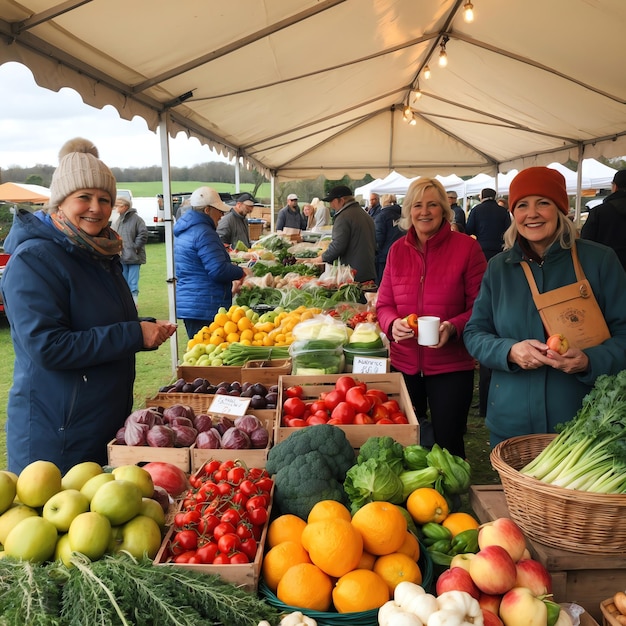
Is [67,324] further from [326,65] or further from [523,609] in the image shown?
[326,65]

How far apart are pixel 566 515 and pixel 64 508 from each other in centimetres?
129

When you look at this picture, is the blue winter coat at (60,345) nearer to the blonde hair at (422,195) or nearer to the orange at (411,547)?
the orange at (411,547)

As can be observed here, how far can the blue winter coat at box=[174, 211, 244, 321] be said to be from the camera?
4.65 meters

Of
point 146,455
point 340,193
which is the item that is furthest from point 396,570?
point 340,193

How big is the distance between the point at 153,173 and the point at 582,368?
160ft

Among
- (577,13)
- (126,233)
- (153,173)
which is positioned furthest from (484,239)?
(153,173)

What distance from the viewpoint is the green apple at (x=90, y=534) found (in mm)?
1304

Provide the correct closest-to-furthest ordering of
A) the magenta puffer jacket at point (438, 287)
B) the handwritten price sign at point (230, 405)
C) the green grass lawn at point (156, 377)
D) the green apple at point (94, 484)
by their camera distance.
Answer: the green apple at point (94, 484) → the handwritten price sign at point (230, 405) → the magenta puffer jacket at point (438, 287) → the green grass lawn at point (156, 377)

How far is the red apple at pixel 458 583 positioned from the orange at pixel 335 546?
0.21 m

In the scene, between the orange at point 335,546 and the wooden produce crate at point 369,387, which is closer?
the orange at point 335,546

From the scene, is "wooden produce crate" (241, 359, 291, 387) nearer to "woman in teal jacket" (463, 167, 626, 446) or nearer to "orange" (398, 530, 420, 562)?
"woman in teal jacket" (463, 167, 626, 446)

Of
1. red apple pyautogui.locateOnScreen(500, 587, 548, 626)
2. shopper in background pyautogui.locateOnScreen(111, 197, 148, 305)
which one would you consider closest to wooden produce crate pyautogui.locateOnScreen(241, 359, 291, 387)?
red apple pyautogui.locateOnScreen(500, 587, 548, 626)

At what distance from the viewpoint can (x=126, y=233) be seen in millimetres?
9133

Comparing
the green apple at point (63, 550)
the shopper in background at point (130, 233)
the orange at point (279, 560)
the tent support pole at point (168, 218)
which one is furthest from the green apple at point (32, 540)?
the shopper in background at point (130, 233)
